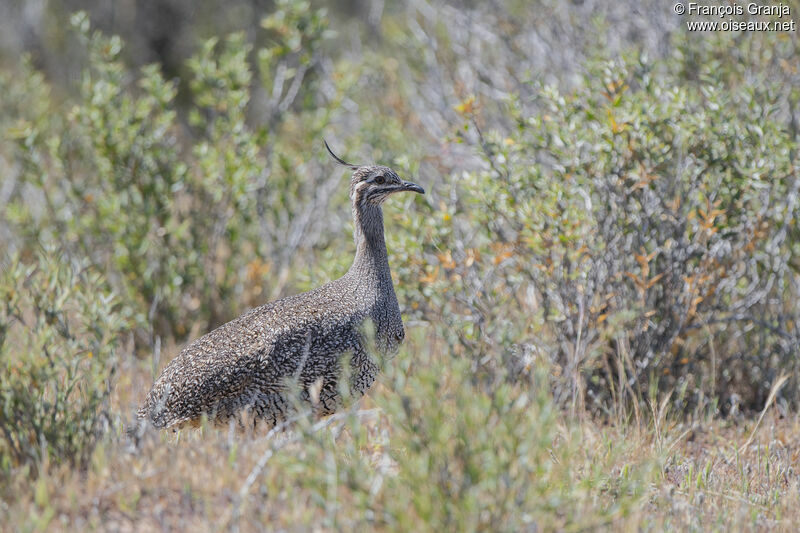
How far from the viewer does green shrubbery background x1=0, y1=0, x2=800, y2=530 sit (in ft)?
11.7

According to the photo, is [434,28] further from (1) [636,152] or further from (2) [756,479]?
(2) [756,479]

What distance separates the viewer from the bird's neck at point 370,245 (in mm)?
5172

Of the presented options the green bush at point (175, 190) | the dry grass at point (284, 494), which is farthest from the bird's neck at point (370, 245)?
the green bush at point (175, 190)

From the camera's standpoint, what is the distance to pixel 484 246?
6453 millimetres

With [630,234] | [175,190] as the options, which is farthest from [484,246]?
[175,190]

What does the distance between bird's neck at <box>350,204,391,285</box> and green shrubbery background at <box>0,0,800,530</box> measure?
483mm

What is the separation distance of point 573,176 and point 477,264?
0.96 metres

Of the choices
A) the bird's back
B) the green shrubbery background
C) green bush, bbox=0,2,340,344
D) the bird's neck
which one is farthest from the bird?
green bush, bbox=0,2,340,344

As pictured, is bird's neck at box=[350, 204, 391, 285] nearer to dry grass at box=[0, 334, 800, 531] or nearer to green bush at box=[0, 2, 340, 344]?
dry grass at box=[0, 334, 800, 531]

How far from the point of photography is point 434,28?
31.1 feet

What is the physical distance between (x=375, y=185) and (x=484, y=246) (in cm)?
140

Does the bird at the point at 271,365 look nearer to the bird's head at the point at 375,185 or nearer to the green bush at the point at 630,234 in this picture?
the bird's head at the point at 375,185

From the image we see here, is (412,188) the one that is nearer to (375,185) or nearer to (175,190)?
(375,185)

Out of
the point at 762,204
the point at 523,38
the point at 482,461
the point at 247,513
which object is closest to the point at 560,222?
the point at 762,204
